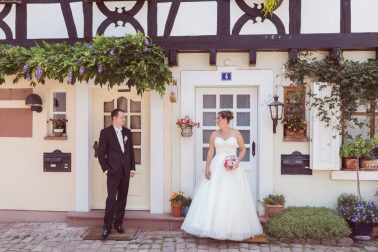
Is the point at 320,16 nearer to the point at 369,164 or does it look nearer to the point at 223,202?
the point at 369,164

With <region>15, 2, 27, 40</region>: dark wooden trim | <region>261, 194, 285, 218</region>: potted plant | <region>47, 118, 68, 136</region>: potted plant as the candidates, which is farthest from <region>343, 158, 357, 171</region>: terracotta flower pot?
<region>15, 2, 27, 40</region>: dark wooden trim

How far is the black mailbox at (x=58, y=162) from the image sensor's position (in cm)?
742

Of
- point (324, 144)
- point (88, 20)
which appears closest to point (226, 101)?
point (324, 144)

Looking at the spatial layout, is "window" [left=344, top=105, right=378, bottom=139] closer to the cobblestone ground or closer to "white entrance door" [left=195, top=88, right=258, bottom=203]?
"white entrance door" [left=195, top=88, right=258, bottom=203]

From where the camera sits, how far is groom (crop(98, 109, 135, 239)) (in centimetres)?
645

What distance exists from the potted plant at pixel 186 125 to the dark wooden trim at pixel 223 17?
144 centimetres

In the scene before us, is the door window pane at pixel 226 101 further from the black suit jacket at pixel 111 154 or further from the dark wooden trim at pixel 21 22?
the dark wooden trim at pixel 21 22

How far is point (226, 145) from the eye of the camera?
254 inches

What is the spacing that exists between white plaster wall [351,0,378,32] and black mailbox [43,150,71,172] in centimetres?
499

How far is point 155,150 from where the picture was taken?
7230mm

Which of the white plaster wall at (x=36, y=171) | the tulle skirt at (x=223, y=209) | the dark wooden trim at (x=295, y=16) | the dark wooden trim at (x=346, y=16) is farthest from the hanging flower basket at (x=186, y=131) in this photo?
the dark wooden trim at (x=346, y=16)

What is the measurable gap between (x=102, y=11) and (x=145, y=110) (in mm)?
1742

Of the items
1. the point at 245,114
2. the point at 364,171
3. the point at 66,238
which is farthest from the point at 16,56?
the point at 364,171

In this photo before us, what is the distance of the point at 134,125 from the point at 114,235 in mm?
1874
